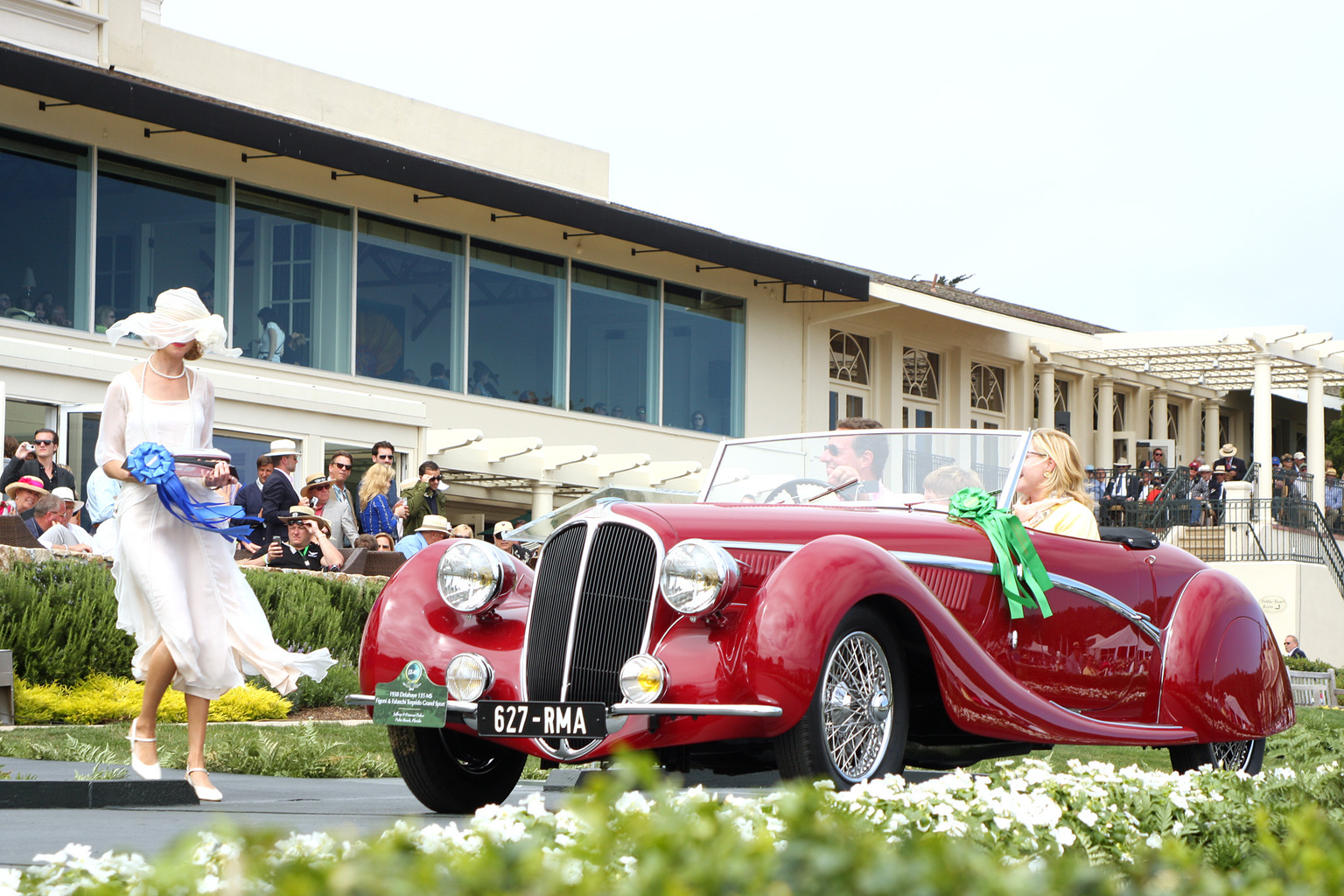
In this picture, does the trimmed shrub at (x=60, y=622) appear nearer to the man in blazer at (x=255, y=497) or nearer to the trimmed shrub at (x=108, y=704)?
the trimmed shrub at (x=108, y=704)

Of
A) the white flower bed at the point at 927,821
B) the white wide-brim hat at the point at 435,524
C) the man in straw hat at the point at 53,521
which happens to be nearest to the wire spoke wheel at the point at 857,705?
the white flower bed at the point at 927,821

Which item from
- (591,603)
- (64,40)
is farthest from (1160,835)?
(64,40)

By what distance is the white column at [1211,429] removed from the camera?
129 feet

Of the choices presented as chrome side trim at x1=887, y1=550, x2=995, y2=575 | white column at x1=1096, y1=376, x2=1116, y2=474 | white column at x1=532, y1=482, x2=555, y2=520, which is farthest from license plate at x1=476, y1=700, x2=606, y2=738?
white column at x1=1096, y1=376, x2=1116, y2=474

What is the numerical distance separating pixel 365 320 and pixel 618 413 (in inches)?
198

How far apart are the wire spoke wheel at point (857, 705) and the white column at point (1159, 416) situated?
33944mm

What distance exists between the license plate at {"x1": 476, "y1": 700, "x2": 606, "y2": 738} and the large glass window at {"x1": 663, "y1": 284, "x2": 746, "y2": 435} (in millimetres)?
21217

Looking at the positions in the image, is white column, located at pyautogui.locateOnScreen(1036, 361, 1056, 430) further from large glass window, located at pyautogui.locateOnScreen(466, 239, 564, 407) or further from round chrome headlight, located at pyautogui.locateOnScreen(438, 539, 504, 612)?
round chrome headlight, located at pyautogui.locateOnScreen(438, 539, 504, 612)

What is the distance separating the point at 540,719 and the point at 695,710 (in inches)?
23.0

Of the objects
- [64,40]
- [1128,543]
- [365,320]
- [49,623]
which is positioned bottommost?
[49,623]

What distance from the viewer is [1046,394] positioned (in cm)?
3331

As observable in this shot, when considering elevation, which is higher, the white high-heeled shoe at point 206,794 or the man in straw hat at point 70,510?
the man in straw hat at point 70,510

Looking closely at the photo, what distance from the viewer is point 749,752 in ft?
17.7

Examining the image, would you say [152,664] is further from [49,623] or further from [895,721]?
[49,623]
